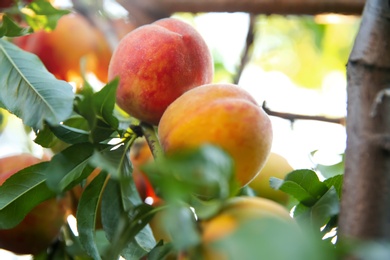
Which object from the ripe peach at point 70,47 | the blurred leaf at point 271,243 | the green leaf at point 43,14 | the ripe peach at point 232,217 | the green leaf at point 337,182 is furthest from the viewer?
the ripe peach at point 70,47

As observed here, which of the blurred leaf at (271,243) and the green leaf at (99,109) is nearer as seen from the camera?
the blurred leaf at (271,243)

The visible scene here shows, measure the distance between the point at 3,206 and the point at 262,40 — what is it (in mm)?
1625

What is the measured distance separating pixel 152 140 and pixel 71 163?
0.43 ft

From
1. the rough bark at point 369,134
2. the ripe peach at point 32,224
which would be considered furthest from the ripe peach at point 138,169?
the rough bark at point 369,134

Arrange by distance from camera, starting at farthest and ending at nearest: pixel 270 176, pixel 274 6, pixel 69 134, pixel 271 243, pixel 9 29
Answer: pixel 274 6 → pixel 270 176 → pixel 9 29 → pixel 69 134 → pixel 271 243

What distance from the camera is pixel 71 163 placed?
804mm

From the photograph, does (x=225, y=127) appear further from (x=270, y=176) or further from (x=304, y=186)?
(x=270, y=176)

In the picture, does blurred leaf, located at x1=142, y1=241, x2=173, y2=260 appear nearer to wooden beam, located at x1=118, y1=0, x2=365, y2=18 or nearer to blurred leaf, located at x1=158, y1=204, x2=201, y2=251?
blurred leaf, located at x1=158, y1=204, x2=201, y2=251

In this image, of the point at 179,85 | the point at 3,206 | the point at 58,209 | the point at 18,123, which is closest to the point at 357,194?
the point at 179,85

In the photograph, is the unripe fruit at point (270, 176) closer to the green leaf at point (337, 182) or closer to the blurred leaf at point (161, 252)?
the green leaf at point (337, 182)

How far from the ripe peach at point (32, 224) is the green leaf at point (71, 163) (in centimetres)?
22

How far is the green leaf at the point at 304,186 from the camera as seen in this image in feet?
2.64

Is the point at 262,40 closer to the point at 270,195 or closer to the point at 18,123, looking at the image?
the point at 18,123

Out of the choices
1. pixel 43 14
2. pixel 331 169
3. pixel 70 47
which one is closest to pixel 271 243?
pixel 331 169
